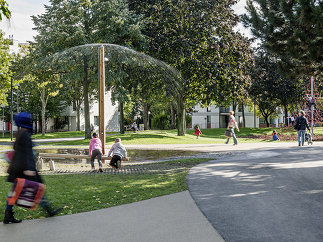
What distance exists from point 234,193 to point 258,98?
133ft

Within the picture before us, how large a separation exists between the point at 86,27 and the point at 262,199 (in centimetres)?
2289

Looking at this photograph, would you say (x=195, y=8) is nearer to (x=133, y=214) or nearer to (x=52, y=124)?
(x=133, y=214)

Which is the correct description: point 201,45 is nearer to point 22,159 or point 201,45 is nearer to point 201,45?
point 201,45

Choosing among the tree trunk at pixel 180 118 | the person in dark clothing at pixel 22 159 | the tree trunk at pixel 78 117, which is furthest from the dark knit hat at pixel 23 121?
the tree trunk at pixel 78 117

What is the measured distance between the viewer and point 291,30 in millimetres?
11031

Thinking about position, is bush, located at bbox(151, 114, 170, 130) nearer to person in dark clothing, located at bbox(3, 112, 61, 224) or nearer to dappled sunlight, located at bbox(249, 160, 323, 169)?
dappled sunlight, located at bbox(249, 160, 323, 169)

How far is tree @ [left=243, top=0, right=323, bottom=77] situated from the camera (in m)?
9.41

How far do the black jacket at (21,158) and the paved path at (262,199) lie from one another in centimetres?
302

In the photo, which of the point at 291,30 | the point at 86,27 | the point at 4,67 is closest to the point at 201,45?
the point at 86,27

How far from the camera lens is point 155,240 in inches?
170

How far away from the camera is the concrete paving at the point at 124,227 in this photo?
4430 millimetres

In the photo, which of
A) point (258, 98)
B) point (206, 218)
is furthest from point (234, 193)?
point (258, 98)

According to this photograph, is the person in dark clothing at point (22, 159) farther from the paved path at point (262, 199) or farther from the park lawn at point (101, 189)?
the paved path at point (262, 199)

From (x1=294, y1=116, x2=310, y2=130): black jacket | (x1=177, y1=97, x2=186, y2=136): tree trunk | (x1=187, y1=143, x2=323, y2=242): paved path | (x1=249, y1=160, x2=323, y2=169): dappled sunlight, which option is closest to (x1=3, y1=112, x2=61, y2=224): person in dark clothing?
(x1=187, y1=143, x2=323, y2=242): paved path
